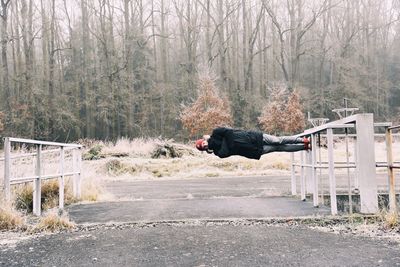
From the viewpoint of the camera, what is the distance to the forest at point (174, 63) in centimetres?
4019

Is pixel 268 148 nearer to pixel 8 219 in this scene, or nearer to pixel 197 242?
pixel 197 242

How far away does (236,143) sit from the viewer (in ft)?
22.1

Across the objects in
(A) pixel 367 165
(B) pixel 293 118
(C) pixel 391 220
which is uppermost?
(B) pixel 293 118

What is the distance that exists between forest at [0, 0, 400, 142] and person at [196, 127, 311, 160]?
32.3m

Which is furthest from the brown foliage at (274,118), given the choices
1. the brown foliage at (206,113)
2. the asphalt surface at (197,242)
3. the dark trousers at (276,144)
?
the dark trousers at (276,144)

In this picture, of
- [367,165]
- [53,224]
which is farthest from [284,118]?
[53,224]

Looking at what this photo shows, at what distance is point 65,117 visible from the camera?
40406mm

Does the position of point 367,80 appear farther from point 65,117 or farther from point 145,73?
point 65,117

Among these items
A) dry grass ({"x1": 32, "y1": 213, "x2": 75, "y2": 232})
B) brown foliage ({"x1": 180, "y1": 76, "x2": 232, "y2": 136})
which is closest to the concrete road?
dry grass ({"x1": 32, "y1": 213, "x2": 75, "y2": 232})

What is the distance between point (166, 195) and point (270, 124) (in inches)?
991

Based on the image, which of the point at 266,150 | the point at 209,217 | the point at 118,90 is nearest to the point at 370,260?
the point at 266,150

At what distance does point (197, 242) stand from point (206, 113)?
3055 centimetres

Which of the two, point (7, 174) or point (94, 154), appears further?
point (94, 154)

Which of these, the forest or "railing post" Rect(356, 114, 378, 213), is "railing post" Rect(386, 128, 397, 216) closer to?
"railing post" Rect(356, 114, 378, 213)
